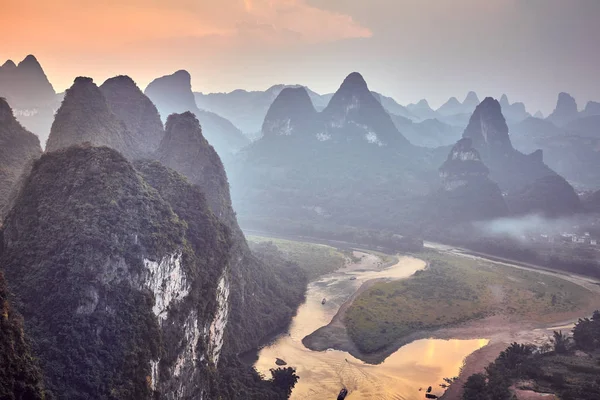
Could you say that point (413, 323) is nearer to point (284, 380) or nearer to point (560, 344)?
point (560, 344)

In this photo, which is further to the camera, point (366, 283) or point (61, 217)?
point (366, 283)

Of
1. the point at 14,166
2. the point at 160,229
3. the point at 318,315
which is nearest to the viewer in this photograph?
the point at 160,229

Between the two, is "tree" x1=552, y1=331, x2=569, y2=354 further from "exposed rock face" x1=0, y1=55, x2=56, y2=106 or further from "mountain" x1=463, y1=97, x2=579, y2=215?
"exposed rock face" x1=0, y1=55, x2=56, y2=106

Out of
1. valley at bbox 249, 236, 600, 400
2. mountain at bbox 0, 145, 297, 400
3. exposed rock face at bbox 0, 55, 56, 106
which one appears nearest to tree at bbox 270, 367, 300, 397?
mountain at bbox 0, 145, 297, 400

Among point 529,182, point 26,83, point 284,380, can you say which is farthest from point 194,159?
point 529,182

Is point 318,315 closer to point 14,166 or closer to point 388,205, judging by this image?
point 14,166

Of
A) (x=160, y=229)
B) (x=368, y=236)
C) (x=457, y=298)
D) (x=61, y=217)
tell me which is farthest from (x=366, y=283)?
(x=61, y=217)
